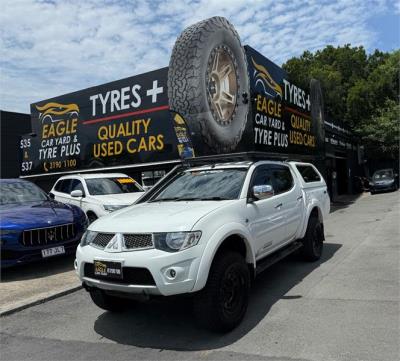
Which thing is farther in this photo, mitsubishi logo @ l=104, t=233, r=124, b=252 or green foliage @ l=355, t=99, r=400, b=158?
green foliage @ l=355, t=99, r=400, b=158

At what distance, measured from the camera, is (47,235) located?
284 inches

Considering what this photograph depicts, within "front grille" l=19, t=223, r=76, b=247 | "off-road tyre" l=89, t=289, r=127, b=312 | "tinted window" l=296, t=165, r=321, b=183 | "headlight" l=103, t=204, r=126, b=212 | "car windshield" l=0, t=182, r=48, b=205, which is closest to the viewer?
"off-road tyre" l=89, t=289, r=127, b=312

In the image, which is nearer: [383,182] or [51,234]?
[51,234]

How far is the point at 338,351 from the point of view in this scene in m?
3.86

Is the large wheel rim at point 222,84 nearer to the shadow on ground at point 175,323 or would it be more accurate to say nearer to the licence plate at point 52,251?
the licence plate at point 52,251

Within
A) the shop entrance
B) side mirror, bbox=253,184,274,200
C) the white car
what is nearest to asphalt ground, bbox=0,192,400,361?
side mirror, bbox=253,184,274,200

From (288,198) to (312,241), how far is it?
3.92ft

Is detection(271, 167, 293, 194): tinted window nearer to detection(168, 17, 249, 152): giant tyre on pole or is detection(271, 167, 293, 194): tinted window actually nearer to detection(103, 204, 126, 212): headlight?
detection(103, 204, 126, 212): headlight

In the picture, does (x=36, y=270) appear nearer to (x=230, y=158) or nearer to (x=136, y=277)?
(x=230, y=158)

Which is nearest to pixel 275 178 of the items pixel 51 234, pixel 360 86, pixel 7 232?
pixel 51 234

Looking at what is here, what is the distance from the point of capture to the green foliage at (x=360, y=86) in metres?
29.0

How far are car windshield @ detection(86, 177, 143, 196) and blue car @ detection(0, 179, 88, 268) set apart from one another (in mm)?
2000

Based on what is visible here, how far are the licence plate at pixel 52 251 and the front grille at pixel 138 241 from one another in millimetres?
3301

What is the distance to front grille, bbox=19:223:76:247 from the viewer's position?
6938 millimetres
